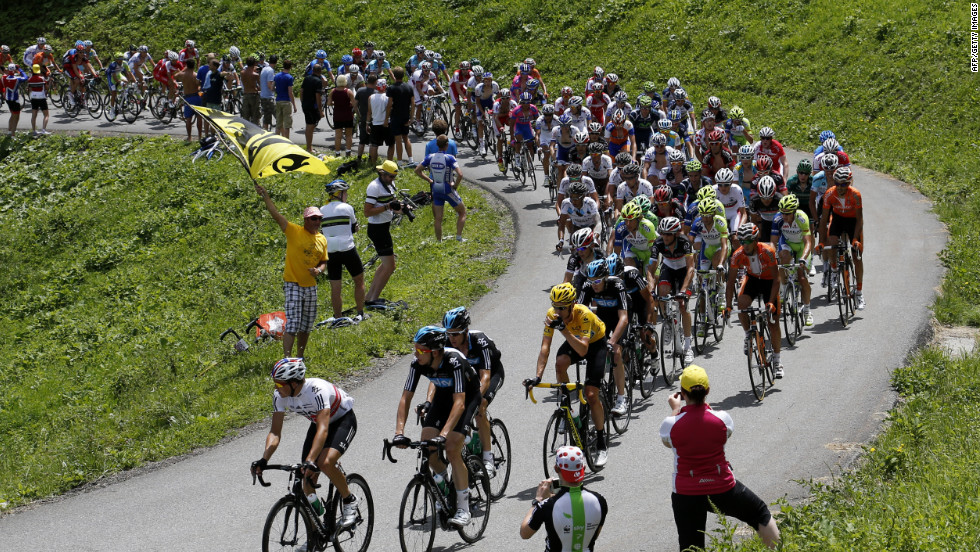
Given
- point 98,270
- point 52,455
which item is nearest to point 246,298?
point 98,270

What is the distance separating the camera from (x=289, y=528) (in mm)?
8992

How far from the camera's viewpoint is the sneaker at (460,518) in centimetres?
951

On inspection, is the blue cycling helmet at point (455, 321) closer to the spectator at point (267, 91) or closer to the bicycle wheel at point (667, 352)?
the bicycle wheel at point (667, 352)

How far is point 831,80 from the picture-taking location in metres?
31.7

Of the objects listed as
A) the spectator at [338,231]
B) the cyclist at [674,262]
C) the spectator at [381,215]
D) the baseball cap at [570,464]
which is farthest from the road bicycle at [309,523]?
the spectator at [381,215]

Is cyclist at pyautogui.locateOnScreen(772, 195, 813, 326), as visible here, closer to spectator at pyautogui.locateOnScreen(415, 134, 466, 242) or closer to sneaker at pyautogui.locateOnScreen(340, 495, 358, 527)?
spectator at pyautogui.locateOnScreen(415, 134, 466, 242)

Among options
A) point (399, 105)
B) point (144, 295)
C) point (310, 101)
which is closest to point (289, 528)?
point (144, 295)

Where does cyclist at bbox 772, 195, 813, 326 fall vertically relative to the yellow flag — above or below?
below

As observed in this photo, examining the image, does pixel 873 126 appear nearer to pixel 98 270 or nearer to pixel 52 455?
pixel 98 270

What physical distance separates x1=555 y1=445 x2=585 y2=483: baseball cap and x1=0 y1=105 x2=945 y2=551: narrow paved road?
2496mm

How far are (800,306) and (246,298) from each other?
10.6 meters

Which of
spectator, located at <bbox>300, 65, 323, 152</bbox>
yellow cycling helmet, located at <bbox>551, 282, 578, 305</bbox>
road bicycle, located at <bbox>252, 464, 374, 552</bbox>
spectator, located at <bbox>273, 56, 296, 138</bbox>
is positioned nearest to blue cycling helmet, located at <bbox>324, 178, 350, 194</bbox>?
yellow cycling helmet, located at <bbox>551, 282, 578, 305</bbox>

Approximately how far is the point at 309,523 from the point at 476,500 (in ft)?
5.76

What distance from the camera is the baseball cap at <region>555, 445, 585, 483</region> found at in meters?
7.46
